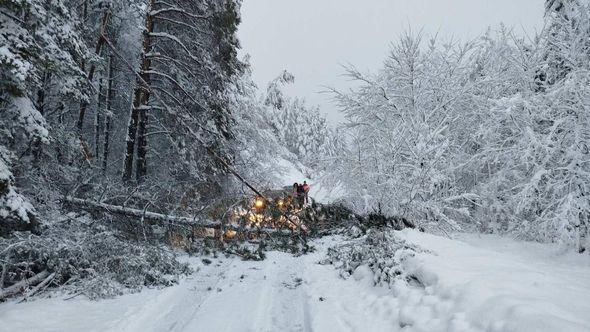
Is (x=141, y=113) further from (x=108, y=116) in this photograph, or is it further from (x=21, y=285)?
(x=21, y=285)

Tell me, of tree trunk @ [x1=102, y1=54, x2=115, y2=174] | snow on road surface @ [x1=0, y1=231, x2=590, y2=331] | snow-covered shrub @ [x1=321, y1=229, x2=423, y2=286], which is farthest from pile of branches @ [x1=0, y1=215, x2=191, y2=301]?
tree trunk @ [x1=102, y1=54, x2=115, y2=174]

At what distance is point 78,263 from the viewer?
289 inches

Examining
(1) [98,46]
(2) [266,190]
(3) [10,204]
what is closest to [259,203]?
(2) [266,190]

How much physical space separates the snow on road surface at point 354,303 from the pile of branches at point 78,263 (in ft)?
1.25

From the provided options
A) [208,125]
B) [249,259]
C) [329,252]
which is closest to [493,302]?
[329,252]

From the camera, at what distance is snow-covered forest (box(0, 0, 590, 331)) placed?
19.5 ft

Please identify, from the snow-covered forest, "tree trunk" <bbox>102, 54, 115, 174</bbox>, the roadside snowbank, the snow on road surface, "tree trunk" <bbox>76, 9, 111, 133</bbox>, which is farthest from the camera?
"tree trunk" <bbox>102, 54, 115, 174</bbox>

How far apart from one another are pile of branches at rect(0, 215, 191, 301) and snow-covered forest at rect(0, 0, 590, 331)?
0.04 meters

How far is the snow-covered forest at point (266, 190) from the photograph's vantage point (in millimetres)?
5953

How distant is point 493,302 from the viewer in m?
4.19

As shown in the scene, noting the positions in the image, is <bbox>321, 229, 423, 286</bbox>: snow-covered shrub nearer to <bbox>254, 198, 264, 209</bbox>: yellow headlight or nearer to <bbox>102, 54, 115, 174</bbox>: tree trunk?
<bbox>254, 198, 264, 209</bbox>: yellow headlight

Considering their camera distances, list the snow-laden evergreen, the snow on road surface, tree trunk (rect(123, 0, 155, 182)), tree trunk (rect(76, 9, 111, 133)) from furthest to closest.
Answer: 1. tree trunk (rect(123, 0, 155, 182))
2. the snow-laden evergreen
3. tree trunk (rect(76, 9, 111, 133))
4. the snow on road surface

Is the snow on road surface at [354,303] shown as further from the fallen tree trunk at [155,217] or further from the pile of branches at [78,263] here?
the fallen tree trunk at [155,217]

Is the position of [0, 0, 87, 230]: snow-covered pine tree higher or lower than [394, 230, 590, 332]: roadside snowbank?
higher
